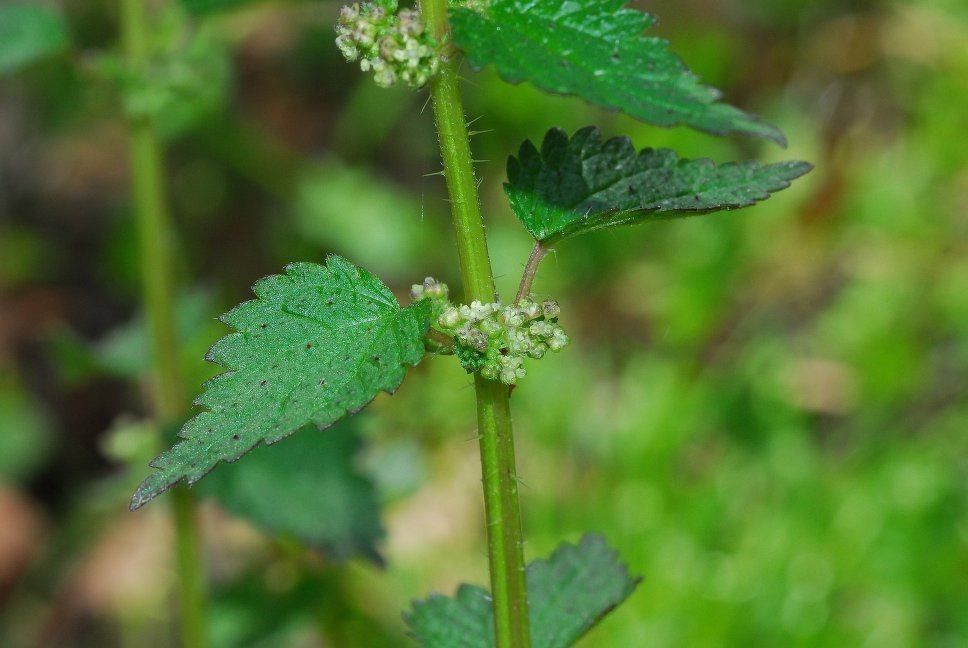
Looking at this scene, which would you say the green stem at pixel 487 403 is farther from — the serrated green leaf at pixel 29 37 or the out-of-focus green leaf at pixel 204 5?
the serrated green leaf at pixel 29 37

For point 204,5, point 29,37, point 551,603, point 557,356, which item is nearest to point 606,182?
point 551,603

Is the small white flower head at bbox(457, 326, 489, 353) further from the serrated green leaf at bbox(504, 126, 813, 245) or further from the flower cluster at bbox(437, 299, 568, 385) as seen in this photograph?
the serrated green leaf at bbox(504, 126, 813, 245)

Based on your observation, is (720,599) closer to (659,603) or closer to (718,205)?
(659,603)

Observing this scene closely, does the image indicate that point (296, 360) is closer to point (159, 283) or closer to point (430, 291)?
point (430, 291)

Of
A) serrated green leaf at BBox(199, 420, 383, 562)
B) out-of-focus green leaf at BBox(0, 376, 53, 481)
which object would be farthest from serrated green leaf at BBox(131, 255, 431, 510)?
out-of-focus green leaf at BBox(0, 376, 53, 481)

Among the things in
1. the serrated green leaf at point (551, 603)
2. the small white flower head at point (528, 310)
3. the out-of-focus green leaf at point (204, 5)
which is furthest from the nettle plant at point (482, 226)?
the out-of-focus green leaf at point (204, 5)

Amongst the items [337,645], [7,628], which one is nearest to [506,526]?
[337,645]
